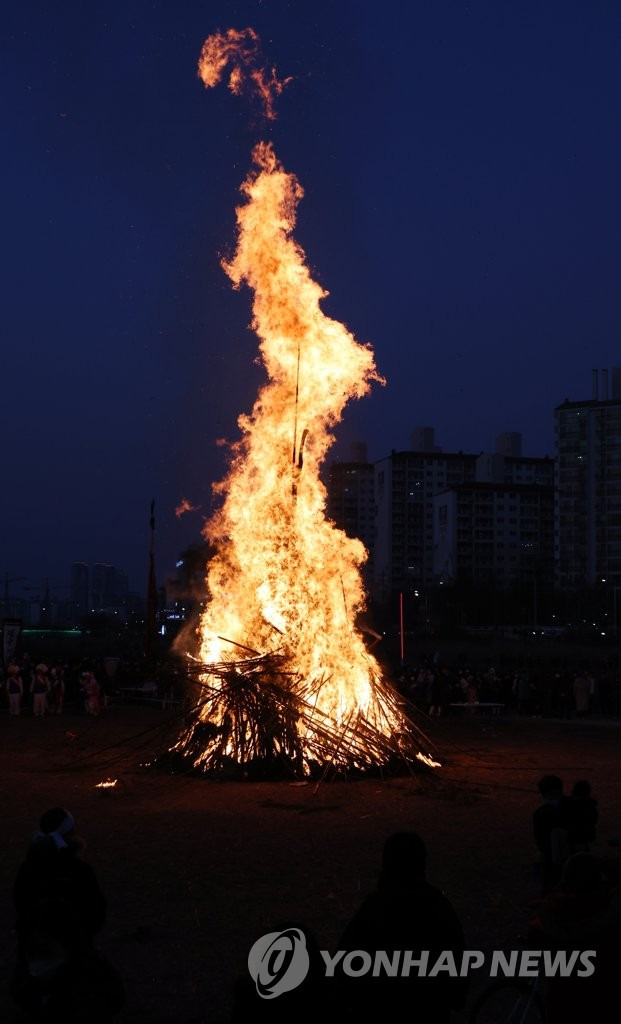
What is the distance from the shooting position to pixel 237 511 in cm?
1836

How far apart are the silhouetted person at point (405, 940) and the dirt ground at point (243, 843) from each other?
2.28ft

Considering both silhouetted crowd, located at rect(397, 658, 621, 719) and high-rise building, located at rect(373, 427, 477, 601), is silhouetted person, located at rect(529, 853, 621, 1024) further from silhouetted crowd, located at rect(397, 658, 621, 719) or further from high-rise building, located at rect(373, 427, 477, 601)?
high-rise building, located at rect(373, 427, 477, 601)

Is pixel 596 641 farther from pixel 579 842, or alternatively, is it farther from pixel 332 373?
pixel 579 842

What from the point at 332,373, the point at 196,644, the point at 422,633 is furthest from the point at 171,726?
the point at 422,633

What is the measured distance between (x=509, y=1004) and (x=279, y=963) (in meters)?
2.48

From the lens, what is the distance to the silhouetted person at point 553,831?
690 centimetres

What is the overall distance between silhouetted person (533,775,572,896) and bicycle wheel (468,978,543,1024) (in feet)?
5.79

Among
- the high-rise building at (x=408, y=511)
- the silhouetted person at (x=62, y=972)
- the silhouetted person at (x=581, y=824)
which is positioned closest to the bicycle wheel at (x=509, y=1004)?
the silhouetted person at (x=581, y=824)

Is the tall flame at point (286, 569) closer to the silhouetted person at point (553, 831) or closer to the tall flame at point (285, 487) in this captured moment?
the tall flame at point (285, 487)

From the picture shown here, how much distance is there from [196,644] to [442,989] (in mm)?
16320

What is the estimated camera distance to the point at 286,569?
17625 millimetres

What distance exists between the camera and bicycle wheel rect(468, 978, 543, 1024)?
496 centimetres

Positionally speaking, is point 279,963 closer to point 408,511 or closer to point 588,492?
point 588,492

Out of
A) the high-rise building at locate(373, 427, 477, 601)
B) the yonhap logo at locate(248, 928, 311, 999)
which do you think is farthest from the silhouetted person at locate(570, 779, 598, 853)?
the high-rise building at locate(373, 427, 477, 601)
